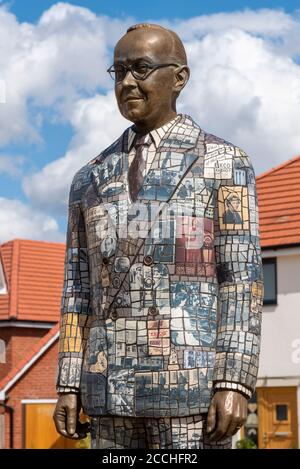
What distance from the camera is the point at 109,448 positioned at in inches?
235

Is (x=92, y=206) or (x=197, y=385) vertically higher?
(x=92, y=206)

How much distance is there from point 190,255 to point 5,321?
85.0ft

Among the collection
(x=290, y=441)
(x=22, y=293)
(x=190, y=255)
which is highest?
(x=22, y=293)

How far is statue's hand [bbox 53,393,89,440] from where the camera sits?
616cm

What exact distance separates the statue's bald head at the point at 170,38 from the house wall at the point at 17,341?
84.7ft

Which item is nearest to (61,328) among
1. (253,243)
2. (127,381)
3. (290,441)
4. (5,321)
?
(127,381)

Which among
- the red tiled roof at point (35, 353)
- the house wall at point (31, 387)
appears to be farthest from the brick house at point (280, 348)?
the house wall at point (31, 387)

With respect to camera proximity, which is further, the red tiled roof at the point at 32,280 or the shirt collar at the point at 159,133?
the red tiled roof at the point at 32,280

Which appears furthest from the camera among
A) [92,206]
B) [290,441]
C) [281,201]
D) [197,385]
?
[281,201]

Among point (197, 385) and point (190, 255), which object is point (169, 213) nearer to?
point (190, 255)

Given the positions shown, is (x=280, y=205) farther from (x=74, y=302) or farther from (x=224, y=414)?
(x=224, y=414)

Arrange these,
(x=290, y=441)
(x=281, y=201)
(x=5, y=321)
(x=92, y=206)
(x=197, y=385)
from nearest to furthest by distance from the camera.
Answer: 1. (x=197, y=385)
2. (x=92, y=206)
3. (x=290, y=441)
4. (x=281, y=201)
5. (x=5, y=321)

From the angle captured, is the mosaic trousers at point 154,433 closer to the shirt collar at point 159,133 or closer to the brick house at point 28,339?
the shirt collar at point 159,133

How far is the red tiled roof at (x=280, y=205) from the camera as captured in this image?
80.1 feet
